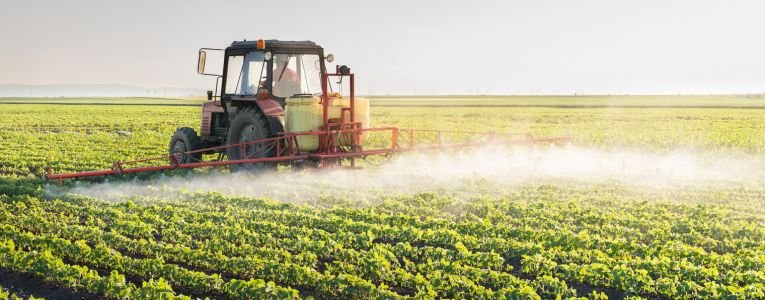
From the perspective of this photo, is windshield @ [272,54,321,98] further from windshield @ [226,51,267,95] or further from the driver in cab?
windshield @ [226,51,267,95]

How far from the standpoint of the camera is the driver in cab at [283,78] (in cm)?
1382

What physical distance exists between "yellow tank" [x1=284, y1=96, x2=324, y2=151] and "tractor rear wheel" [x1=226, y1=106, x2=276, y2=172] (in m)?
0.49

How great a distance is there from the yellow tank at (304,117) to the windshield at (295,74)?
714mm

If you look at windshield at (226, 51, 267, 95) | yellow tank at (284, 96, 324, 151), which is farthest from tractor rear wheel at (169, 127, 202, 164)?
yellow tank at (284, 96, 324, 151)

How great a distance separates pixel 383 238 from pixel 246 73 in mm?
6031

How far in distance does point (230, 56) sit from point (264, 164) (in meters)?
2.55

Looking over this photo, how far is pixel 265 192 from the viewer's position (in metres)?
12.7

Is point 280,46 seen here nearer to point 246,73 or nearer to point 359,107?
point 246,73

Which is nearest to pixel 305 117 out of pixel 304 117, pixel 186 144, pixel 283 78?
pixel 304 117

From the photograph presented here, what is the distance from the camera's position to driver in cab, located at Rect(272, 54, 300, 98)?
13820mm

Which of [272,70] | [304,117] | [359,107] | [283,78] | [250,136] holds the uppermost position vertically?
[272,70]

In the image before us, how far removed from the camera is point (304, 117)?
13.1m

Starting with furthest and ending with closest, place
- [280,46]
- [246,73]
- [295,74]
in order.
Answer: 1. [246,73]
2. [295,74]
3. [280,46]

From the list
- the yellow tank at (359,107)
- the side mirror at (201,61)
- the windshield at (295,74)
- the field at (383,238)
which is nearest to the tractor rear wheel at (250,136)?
the field at (383,238)
